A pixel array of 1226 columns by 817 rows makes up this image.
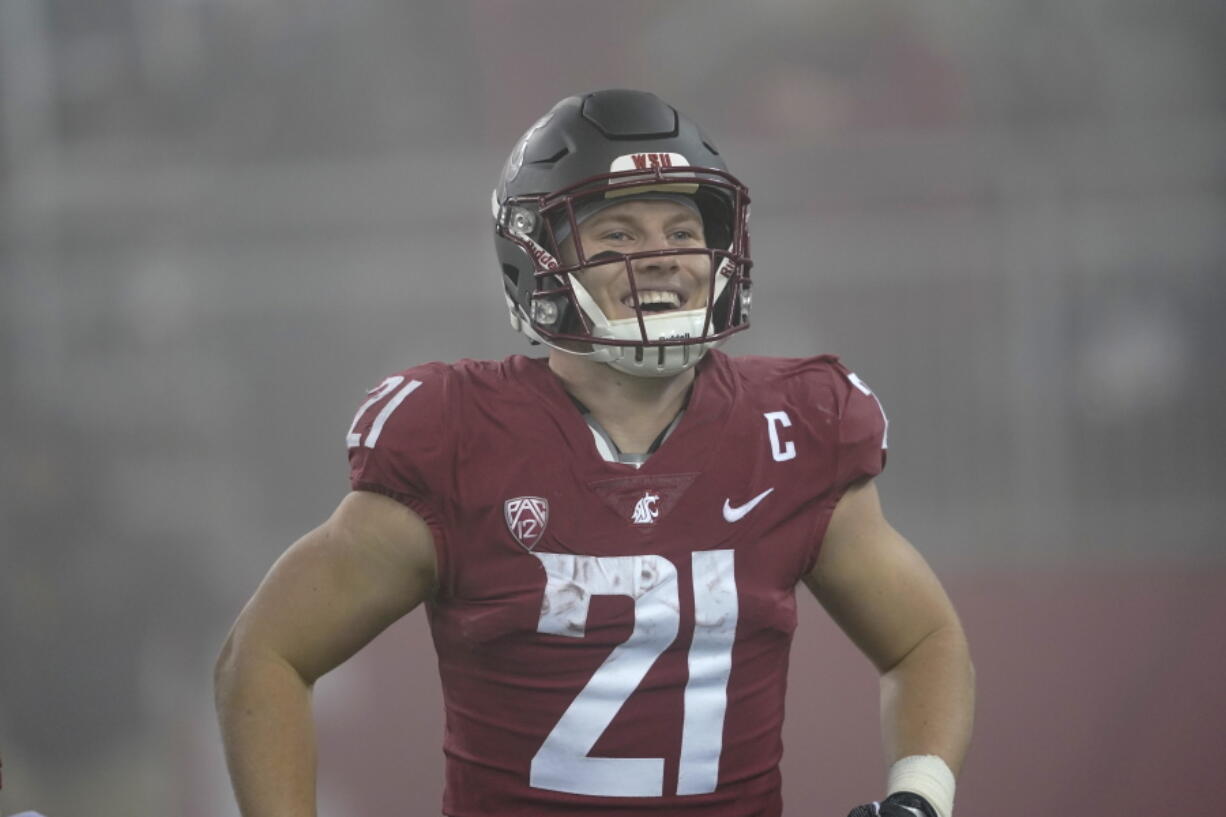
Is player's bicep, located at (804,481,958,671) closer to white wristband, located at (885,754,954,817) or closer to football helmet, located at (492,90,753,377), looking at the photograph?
white wristband, located at (885,754,954,817)

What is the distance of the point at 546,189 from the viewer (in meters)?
1.40

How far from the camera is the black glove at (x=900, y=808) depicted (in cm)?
128

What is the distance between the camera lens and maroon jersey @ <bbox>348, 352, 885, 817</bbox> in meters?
1.29

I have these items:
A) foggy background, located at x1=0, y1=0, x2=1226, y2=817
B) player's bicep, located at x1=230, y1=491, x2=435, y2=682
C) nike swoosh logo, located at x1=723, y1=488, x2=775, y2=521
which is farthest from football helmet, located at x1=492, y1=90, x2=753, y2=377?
foggy background, located at x1=0, y1=0, x2=1226, y2=817

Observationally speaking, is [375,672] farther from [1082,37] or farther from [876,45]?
[1082,37]

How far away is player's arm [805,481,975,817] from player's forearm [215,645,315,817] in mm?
517

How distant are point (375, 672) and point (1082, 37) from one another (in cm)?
208

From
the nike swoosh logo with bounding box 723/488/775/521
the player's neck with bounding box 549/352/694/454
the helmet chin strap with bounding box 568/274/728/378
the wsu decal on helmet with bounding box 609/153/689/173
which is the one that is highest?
the wsu decal on helmet with bounding box 609/153/689/173

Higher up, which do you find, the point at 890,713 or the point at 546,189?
the point at 546,189

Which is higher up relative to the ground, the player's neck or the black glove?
the player's neck

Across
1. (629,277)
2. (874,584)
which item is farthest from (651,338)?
(874,584)

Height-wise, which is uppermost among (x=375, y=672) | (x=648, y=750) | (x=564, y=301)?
(x=564, y=301)

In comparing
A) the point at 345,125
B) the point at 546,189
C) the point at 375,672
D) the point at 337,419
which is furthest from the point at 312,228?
the point at 546,189

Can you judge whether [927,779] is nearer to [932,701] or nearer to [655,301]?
[932,701]
